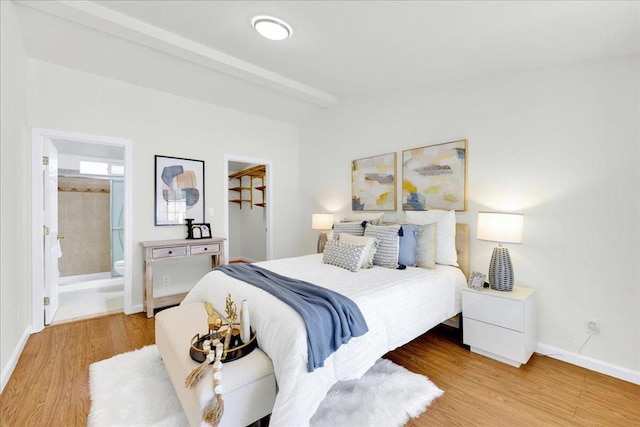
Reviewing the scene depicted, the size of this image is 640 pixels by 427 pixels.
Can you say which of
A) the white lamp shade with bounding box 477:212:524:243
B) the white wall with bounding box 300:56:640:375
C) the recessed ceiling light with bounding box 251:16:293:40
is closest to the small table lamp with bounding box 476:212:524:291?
the white lamp shade with bounding box 477:212:524:243

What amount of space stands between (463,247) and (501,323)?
0.81m

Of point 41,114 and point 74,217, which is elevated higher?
point 41,114

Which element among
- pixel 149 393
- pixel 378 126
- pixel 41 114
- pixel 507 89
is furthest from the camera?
pixel 378 126

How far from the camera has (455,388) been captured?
201 cm

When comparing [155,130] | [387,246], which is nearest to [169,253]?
[155,130]

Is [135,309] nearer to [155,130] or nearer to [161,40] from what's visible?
[155,130]

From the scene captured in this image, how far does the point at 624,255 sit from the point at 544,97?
1.39 m

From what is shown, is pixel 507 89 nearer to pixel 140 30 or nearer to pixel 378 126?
pixel 378 126

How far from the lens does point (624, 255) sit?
216 centimetres

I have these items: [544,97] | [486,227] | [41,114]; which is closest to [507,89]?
[544,97]

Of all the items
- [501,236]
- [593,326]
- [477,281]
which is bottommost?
[593,326]

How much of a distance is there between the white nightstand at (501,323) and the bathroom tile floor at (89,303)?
12.8 ft

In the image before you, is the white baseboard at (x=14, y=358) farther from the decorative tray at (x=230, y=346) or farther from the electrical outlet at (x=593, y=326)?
the electrical outlet at (x=593, y=326)

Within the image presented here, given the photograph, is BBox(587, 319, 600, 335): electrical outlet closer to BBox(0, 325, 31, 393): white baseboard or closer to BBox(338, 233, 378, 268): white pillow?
BBox(338, 233, 378, 268): white pillow
